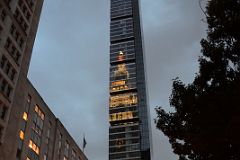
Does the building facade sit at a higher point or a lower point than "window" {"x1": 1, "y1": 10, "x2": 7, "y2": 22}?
lower

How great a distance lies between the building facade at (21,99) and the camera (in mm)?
54969

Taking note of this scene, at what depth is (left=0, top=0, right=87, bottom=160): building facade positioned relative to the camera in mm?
54969

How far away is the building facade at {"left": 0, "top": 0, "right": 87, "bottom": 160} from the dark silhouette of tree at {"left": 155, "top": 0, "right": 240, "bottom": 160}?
122ft

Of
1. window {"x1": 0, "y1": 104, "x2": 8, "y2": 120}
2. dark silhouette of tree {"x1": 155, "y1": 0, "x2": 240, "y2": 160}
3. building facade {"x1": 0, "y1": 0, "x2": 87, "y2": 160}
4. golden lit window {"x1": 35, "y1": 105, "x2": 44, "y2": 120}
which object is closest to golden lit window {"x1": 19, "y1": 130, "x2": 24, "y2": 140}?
building facade {"x1": 0, "y1": 0, "x2": 87, "y2": 160}

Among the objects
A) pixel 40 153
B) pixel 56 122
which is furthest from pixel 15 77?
pixel 56 122

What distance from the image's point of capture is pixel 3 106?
5356 cm

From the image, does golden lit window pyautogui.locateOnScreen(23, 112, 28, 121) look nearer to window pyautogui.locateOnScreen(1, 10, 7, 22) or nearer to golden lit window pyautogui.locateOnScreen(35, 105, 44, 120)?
golden lit window pyautogui.locateOnScreen(35, 105, 44, 120)

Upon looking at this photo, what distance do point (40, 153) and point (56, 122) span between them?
1254cm

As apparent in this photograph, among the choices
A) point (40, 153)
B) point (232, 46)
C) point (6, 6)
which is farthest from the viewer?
point (40, 153)

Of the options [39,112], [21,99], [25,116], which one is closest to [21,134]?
[25,116]

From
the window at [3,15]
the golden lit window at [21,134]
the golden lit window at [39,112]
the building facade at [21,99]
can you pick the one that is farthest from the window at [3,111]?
the golden lit window at [39,112]

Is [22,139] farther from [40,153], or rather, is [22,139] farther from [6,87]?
[6,87]

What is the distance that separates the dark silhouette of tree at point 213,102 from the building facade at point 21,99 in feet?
122

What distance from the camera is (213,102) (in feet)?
65.4
